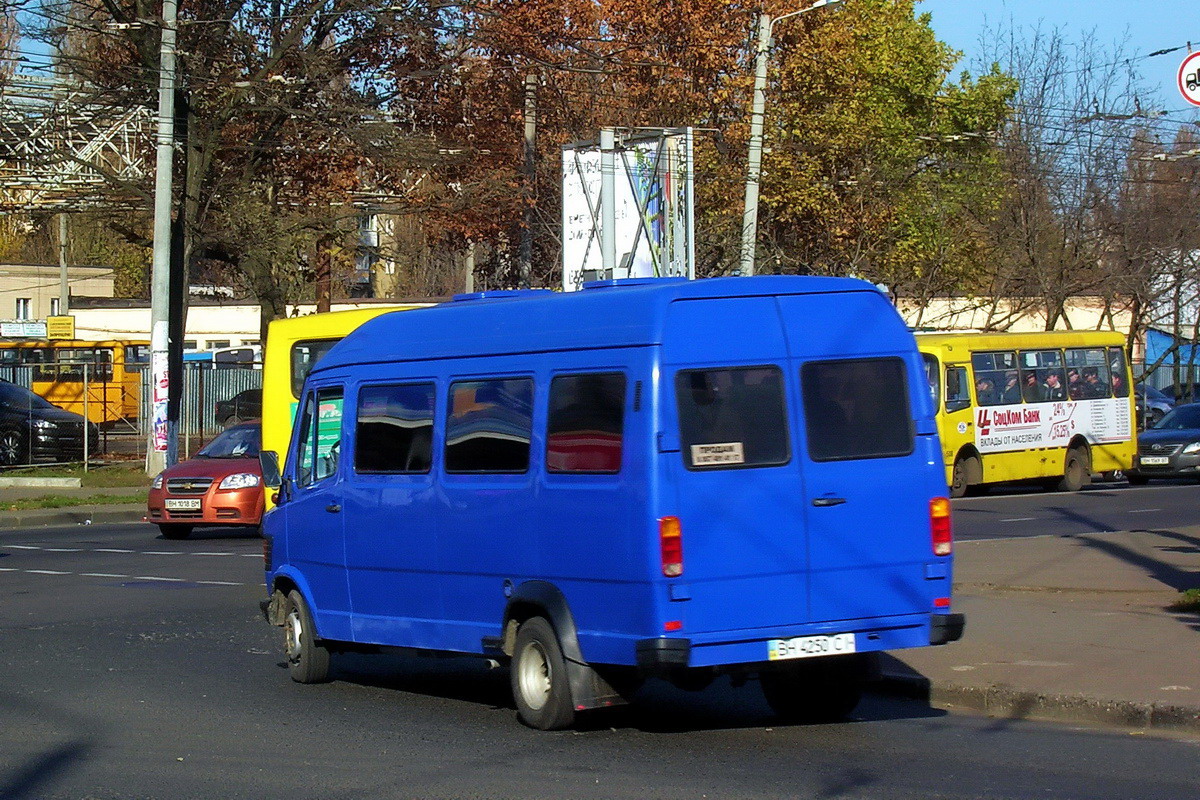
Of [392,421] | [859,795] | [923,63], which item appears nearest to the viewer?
[859,795]

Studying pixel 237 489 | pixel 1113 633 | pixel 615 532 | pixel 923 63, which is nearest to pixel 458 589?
pixel 615 532

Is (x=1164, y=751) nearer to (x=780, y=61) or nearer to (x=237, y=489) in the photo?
(x=237, y=489)

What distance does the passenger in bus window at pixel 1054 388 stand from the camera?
3044 centimetres

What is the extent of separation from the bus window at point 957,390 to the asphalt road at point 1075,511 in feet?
5.60

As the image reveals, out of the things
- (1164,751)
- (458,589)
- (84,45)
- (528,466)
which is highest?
(84,45)

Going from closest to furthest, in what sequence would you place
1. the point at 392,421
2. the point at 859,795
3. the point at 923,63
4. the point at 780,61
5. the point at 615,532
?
the point at 859,795 < the point at 615,532 < the point at 392,421 < the point at 780,61 < the point at 923,63

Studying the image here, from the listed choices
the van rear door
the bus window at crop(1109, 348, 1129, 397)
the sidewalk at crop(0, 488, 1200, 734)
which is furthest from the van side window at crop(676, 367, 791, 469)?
the bus window at crop(1109, 348, 1129, 397)

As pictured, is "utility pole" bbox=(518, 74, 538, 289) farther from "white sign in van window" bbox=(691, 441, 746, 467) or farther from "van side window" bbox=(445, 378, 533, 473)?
"white sign in van window" bbox=(691, 441, 746, 467)

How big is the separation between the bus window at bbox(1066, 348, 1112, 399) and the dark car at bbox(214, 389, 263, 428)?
65.9ft

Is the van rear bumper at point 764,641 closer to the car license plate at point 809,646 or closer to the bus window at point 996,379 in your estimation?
the car license plate at point 809,646

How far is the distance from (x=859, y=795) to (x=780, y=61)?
114 ft

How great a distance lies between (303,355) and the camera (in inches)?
842

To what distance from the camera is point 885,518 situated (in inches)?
325

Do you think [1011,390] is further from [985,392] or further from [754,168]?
[754,168]
